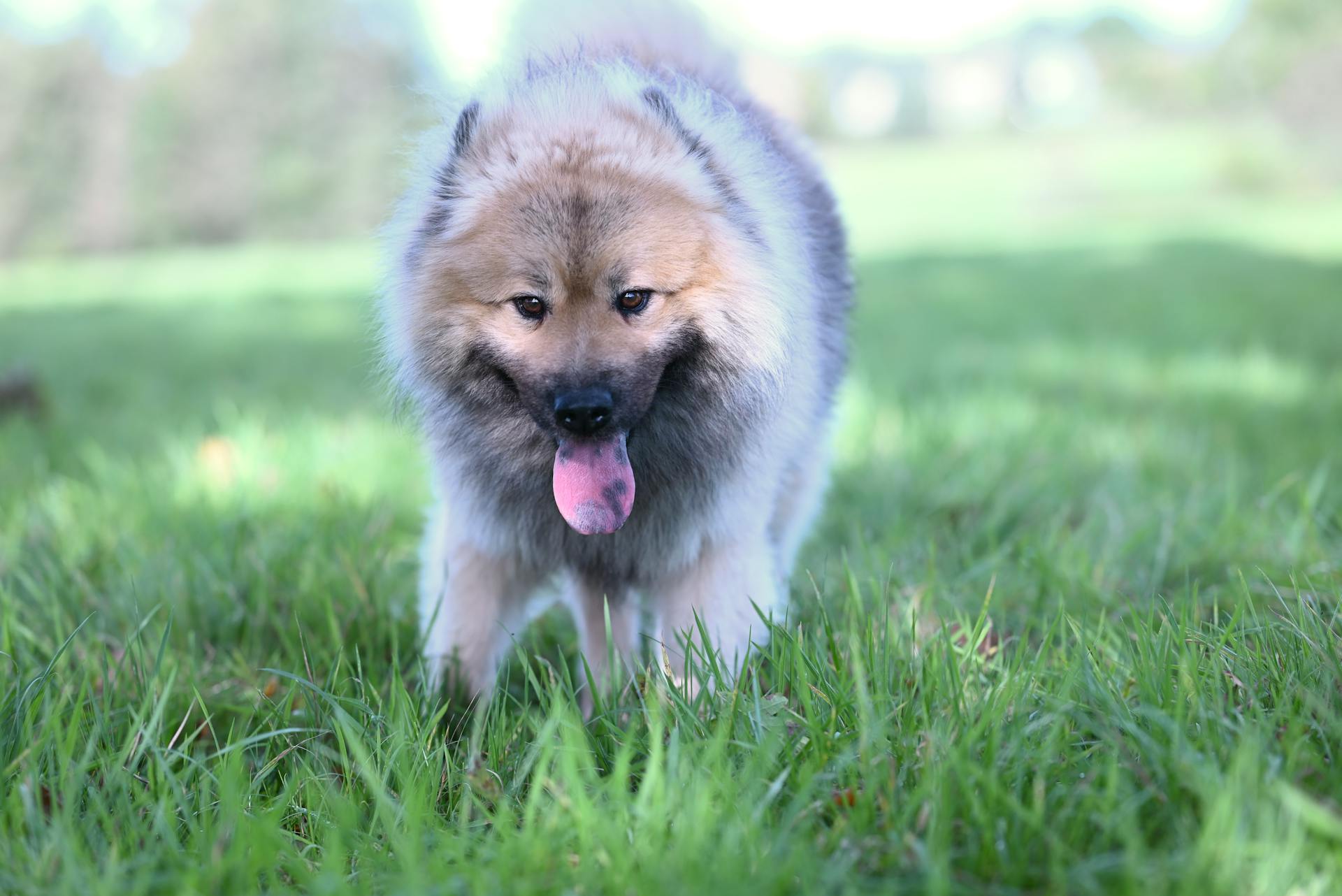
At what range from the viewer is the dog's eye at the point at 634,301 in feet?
A: 6.55

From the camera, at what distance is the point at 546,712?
196cm

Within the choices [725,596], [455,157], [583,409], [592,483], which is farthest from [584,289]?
[725,596]

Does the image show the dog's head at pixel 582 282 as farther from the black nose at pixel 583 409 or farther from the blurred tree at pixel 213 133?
the blurred tree at pixel 213 133

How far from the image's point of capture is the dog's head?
1.97 m

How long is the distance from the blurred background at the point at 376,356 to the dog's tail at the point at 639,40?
0.96 ft

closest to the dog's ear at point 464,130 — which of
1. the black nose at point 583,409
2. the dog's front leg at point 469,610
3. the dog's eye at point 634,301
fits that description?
the dog's eye at point 634,301

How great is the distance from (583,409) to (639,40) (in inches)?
79.4

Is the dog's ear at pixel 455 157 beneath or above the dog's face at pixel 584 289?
above

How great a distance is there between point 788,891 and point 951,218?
23.9 meters

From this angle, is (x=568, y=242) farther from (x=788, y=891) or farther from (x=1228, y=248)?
(x=1228, y=248)

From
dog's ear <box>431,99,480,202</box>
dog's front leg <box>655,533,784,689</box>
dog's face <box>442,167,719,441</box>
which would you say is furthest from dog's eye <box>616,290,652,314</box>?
dog's front leg <box>655,533,784,689</box>

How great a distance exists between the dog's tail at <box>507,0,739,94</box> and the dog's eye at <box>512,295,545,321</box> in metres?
1.02

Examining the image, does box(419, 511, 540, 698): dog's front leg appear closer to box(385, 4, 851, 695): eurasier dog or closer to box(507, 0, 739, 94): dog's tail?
box(385, 4, 851, 695): eurasier dog

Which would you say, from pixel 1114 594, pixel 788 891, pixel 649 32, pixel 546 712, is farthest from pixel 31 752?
pixel 649 32
